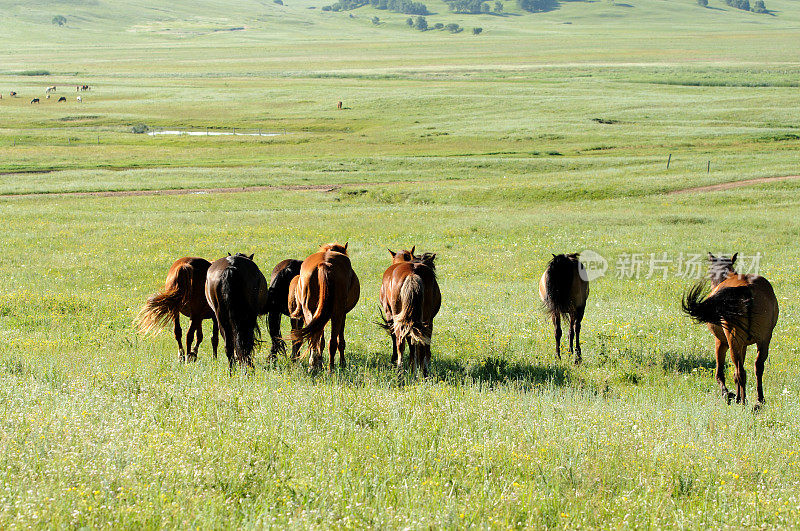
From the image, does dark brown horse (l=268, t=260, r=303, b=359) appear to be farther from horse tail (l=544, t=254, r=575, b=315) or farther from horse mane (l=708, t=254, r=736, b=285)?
horse mane (l=708, t=254, r=736, b=285)

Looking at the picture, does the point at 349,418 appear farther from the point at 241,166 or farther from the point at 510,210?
the point at 241,166

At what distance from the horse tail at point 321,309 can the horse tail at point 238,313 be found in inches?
32.6

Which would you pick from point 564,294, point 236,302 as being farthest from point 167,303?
point 564,294

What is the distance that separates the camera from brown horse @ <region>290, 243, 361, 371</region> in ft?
32.6

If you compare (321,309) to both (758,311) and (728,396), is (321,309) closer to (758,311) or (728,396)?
(728,396)

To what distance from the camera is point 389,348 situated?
12.5 meters

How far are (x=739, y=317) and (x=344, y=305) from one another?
5628mm

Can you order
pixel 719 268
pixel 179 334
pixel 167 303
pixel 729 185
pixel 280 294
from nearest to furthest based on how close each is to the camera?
pixel 719 268 < pixel 167 303 < pixel 179 334 < pixel 280 294 < pixel 729 185

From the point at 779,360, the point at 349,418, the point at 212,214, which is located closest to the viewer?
the point at 349,418

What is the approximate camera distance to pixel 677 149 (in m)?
53.4

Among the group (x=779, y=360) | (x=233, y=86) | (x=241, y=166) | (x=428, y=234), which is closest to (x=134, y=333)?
(x=779, y=360)

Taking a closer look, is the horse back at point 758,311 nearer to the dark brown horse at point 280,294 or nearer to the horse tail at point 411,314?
the horse tail at point 411,314

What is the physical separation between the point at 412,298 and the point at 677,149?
49.6 metres

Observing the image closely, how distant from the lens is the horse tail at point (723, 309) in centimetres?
899
